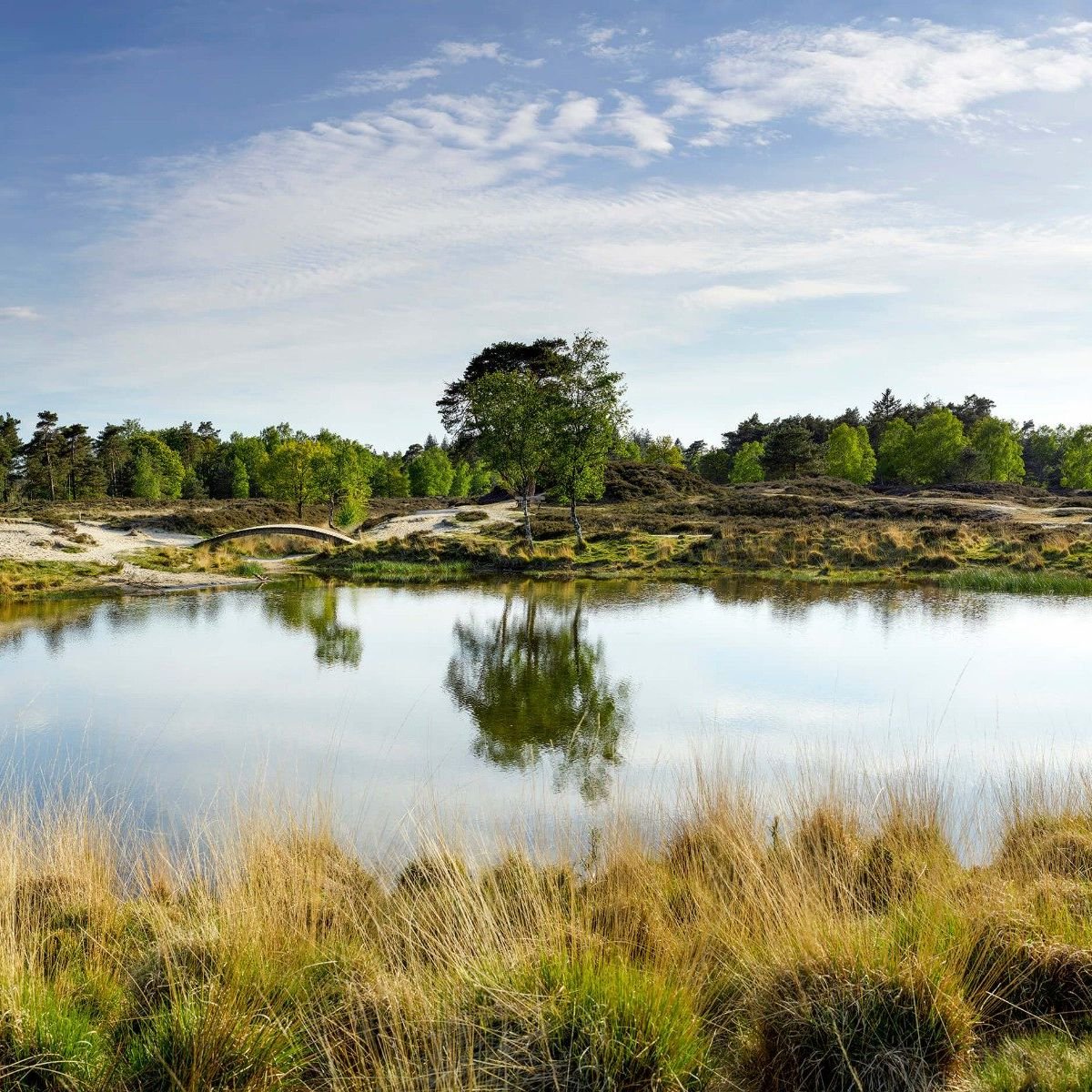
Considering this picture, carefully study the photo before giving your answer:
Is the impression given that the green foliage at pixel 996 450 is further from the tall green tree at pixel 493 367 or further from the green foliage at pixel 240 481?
the green foliage at pixel 240 481

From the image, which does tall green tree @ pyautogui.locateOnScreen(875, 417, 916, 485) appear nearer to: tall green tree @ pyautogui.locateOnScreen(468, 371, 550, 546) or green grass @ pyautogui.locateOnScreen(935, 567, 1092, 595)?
tall green tree @ pyautogui.locateOnScreen(468, 371, 550, 546)

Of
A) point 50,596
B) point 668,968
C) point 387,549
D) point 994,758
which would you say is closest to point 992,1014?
point 668,968

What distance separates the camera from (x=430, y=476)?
88.9 m

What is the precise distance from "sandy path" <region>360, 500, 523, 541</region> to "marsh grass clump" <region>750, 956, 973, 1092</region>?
40.3m

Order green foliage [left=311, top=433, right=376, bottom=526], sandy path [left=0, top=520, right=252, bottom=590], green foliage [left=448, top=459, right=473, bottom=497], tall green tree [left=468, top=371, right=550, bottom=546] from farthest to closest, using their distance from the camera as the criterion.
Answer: green foliage [left=448, top=459, right=473, bottom=497]
green foliage [left=311, top=433, right=376, bottom=526]
tall green tree [left=468, top=371, right=550, bottom=546]
sandy path [left=0, top=520, right=252, bottom=590]

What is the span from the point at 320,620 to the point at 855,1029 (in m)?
20.1

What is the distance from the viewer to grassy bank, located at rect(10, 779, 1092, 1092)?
4004mm

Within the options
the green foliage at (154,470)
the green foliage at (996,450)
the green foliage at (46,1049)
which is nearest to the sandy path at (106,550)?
the green foliage at (46,1049)

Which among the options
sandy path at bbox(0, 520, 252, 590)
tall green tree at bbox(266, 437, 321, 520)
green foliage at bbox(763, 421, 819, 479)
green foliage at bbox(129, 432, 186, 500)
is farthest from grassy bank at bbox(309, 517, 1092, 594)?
green foliage at bbox(129, 432, 186, 500)

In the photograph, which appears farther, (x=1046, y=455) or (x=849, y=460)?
(x=1046, y=455)

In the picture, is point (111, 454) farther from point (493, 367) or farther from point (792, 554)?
point (792, 554)

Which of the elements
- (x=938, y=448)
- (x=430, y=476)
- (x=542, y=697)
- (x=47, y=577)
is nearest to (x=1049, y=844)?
(x=542, y=697)

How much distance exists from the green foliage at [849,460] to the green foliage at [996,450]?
29.1 ft

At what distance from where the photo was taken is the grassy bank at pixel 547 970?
13.1 ft
